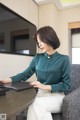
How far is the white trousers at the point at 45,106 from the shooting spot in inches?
42.5

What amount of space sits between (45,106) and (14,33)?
1.26 m

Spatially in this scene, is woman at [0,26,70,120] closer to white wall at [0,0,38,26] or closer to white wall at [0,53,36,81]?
white wall at [0,53,36,81]

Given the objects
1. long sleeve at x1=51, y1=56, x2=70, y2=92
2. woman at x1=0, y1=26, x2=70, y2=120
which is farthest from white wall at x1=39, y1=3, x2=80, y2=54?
long sleeve at x1=51, y1=56, x2=70, y2=92

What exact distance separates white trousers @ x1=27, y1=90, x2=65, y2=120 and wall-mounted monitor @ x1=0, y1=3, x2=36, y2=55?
0.87 meters

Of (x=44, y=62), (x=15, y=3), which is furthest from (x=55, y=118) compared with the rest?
(x=15, y=3)

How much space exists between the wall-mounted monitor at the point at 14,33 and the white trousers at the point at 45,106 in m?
0.87

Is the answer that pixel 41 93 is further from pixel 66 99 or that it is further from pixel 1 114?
pixel 1 114

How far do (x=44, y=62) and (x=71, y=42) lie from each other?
2.35 meters

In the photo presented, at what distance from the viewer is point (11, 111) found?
0.71 metres

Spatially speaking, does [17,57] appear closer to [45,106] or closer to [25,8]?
[25,8]

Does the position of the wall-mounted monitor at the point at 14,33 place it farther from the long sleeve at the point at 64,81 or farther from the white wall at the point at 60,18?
the long sleeve at the point at 64,81

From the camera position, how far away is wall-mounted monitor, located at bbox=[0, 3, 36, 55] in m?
1.89

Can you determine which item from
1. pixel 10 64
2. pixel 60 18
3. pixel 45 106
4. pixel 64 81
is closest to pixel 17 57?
pixel 10 64

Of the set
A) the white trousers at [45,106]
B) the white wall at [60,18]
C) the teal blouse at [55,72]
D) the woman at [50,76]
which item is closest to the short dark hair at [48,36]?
the woman at [50,76]
